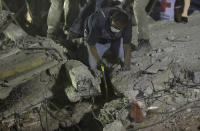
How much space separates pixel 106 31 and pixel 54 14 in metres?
1.87

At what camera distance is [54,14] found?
6074 mm

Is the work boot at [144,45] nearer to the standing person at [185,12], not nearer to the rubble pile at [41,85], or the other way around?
the rubble pile at [41,85]

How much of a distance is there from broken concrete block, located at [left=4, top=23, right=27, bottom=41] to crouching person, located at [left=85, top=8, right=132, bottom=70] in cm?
200

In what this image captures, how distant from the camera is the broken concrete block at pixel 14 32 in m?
6.15

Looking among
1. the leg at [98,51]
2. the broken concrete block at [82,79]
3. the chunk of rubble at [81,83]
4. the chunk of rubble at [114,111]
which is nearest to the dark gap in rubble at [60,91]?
the chunk of rubble at [81,83]

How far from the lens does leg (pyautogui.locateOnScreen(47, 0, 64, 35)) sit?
5998mm

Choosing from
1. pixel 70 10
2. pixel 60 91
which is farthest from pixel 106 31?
pixel 70 10

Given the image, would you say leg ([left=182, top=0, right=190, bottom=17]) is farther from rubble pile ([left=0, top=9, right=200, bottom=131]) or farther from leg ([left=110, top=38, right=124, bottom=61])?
leg ([left=110, top=38, right=124, bottom=61])

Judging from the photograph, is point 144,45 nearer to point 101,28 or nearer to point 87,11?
point 101,28

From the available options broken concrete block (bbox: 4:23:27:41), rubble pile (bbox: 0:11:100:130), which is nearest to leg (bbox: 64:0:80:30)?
rubble pile (bbox: 0:11:100:130)

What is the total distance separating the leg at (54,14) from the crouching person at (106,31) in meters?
1.49

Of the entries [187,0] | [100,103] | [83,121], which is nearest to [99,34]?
[100,103]

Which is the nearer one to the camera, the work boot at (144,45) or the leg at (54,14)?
the work boot at (144,45)

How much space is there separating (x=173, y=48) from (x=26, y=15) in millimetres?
4428
